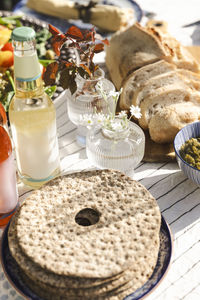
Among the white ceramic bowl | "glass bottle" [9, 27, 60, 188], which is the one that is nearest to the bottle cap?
"glass bottle" [9, 27, 60, 188]

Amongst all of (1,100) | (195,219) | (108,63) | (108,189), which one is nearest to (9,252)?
(108,189)

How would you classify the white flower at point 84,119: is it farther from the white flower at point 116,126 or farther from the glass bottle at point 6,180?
the glass bottle at point 6,180

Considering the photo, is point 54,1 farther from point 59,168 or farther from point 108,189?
point 108,189

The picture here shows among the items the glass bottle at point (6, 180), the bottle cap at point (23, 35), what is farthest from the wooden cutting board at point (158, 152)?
the bottle cap at point (23, 35)

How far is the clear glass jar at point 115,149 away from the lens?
128cm

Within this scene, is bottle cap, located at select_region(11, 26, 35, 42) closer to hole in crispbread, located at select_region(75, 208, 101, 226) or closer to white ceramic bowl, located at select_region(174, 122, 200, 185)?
hole in crispbread, located at select_region(75, 208, 101, 226)

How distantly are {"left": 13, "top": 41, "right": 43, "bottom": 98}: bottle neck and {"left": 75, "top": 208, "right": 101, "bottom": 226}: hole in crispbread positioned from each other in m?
0.36

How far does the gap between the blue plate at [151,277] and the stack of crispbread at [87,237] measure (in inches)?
0.6

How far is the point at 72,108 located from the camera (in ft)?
4.82

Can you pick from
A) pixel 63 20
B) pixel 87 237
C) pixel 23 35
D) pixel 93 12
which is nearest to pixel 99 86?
pixel 23 35

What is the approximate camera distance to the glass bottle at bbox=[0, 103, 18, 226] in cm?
110

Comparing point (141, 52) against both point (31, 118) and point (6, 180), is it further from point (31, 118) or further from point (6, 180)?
point (6, 180)

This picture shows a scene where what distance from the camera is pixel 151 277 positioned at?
97cm

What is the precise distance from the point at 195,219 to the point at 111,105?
0.51 metres
